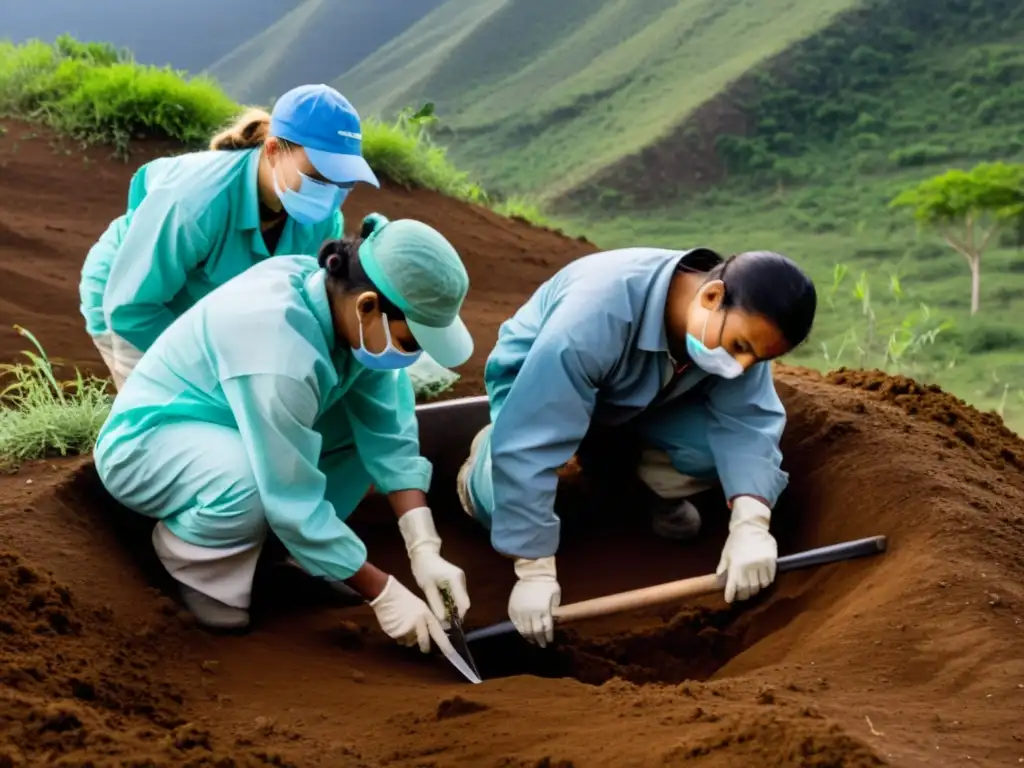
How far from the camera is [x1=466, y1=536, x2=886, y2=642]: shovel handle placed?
7.61 ft

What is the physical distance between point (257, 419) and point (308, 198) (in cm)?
95

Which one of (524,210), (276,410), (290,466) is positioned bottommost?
(524,210)

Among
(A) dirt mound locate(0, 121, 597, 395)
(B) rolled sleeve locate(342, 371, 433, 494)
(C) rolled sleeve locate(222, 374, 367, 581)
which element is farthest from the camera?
(A) dirt mound locate(0, 121, 597, 395)

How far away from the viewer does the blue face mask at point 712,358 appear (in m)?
2.26

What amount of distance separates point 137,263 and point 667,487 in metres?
1.52

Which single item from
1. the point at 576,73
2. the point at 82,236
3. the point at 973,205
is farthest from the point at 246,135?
the point at 576,73

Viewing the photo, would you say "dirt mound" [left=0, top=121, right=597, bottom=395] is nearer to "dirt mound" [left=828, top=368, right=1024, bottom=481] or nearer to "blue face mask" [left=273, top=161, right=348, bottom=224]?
"blue face mask" [left=273, top=161, right=348, bottom=224]

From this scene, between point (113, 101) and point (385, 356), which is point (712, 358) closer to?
point (385, 356)

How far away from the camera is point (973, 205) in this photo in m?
4.21

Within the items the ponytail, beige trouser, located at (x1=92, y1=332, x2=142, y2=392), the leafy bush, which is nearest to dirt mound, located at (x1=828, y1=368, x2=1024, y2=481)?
the ponytail

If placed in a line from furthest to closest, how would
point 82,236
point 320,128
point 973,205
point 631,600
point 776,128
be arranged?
point 776,128, point 82,236, point 973,205, point 320,128, point 631,600

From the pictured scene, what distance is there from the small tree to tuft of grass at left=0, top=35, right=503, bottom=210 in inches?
111

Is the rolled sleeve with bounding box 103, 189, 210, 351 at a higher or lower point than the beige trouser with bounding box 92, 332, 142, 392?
higher

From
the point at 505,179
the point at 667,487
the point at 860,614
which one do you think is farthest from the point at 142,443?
the point at 505,179
